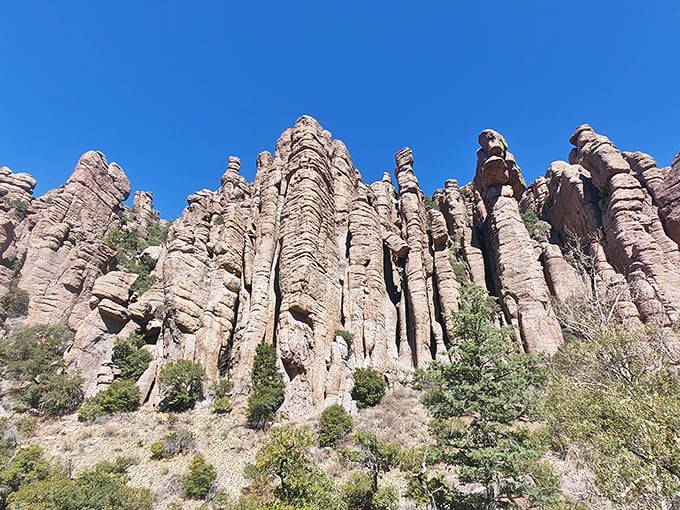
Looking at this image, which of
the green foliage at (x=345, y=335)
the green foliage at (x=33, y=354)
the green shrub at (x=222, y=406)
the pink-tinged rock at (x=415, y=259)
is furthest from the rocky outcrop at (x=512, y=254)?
the green foliage at (x=33, y=354)

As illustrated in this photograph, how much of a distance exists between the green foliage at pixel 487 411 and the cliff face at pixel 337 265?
10026 mm

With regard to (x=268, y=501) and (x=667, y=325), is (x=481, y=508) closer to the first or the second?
(x=268, y=501)

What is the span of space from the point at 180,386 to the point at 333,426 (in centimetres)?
1065

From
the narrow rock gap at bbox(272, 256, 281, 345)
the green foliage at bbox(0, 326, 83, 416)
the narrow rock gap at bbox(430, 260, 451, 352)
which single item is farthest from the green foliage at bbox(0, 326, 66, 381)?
the narrow rock gap at bbox(430, 260, 451, 352)

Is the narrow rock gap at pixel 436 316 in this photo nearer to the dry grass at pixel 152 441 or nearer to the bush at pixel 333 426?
the bush at pixel 333 426

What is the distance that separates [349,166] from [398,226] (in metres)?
11.1

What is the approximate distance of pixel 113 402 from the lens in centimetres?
2000

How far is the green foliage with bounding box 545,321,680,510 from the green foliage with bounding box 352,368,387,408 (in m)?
10.7

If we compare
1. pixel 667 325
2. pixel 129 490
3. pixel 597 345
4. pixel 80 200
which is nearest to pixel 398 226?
pixel 667 325

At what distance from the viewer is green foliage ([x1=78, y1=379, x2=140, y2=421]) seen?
1939 cm

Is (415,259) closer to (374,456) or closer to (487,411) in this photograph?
(374,456)

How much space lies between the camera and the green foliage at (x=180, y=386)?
66.8ft

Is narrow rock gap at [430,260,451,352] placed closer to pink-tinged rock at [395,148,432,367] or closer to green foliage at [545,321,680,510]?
pink-tinged rock at [395,148,432,367]

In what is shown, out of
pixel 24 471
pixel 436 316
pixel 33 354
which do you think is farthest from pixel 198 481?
pixel 436 316
